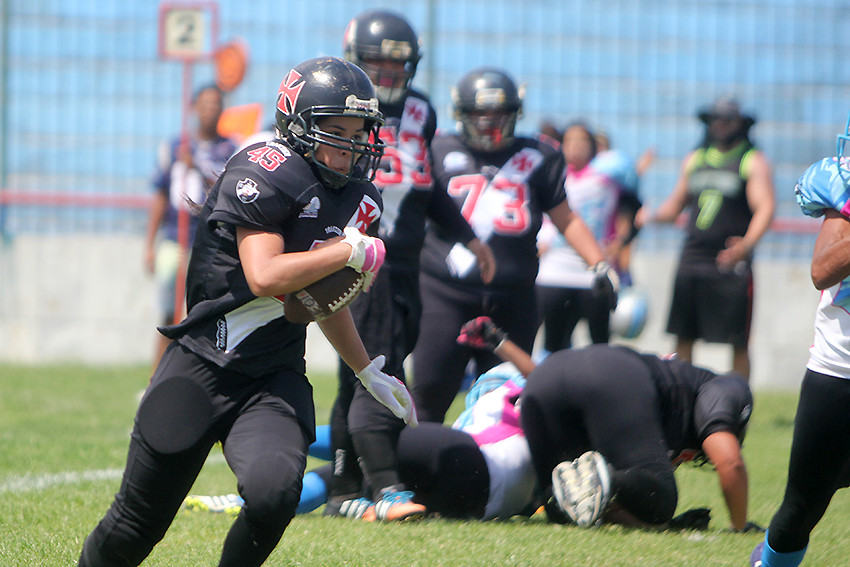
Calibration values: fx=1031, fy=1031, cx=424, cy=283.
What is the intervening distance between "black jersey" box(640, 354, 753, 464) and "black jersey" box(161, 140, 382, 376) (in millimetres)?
1779

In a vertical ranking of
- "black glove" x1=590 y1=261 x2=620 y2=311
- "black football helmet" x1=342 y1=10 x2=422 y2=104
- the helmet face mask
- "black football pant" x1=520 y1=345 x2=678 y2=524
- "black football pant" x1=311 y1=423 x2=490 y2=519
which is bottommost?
"black football pant" x1=311 y1=423 x2=490 y2=519

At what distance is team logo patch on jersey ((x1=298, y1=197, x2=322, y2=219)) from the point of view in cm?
300

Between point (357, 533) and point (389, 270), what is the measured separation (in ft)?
3.74

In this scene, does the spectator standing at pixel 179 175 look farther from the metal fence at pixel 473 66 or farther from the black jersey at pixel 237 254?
the black jersey at pixel 237 254

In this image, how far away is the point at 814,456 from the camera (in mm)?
3158

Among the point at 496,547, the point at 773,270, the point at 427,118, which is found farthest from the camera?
the point at 773,270

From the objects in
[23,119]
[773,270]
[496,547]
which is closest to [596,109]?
[773,270]

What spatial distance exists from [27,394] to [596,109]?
19.6 feet

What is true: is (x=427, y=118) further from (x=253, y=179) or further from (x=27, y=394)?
(x=27, y=394)

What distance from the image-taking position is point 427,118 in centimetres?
475

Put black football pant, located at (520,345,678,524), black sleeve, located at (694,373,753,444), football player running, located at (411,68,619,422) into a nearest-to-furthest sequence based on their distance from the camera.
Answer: black football pant, located at (520,345,678,524)
black sleeve, located at (694,373,753,444)
football player running, located at (411,68,619,422)

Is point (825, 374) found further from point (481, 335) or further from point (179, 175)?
point (179, 175)

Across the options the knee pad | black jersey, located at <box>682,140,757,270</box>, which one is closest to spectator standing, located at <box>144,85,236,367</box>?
black jersey, located at <box>682,140,757,270</box>

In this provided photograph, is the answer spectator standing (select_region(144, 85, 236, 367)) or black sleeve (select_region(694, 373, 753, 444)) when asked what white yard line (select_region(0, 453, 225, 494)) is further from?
black sleeve (select_region(694, 373, 753, 444))
